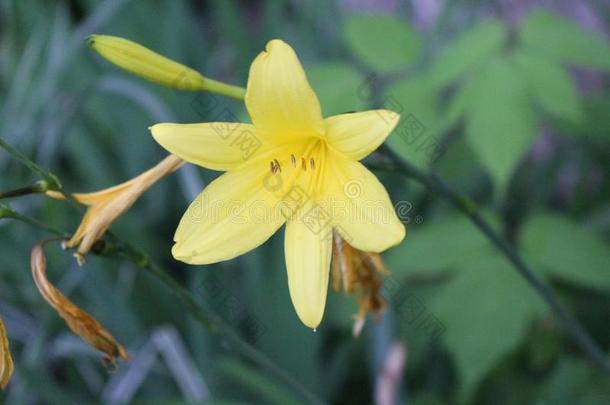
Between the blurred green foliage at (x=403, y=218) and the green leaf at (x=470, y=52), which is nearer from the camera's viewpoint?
the blurred green foliage at (x=403, y=218)

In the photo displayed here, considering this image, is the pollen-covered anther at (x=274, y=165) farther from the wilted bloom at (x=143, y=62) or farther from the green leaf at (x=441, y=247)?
the green leaf at (x=441, y=247)

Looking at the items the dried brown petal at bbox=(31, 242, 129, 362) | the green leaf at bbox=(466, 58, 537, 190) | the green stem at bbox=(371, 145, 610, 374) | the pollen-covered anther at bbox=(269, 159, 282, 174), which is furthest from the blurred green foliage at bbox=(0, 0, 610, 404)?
the dried brown petal at bbox=(31, 242, 129, 362)

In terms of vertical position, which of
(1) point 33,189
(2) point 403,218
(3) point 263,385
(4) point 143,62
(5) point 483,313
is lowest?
(3) point 263,385

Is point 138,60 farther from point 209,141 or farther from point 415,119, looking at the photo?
point 415,119

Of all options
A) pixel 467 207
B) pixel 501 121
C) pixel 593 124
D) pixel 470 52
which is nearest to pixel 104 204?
pixel 467 207

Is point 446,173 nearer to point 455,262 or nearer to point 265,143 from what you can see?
point 455,262

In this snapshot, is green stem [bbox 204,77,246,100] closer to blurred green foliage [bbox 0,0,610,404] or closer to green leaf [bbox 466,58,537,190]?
blurred green foliage [bbox 0,0,610,404]

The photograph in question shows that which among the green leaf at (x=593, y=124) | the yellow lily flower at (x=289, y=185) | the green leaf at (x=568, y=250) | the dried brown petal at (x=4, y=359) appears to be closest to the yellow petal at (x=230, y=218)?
the yellow lily flower at (x=289, y=185)
